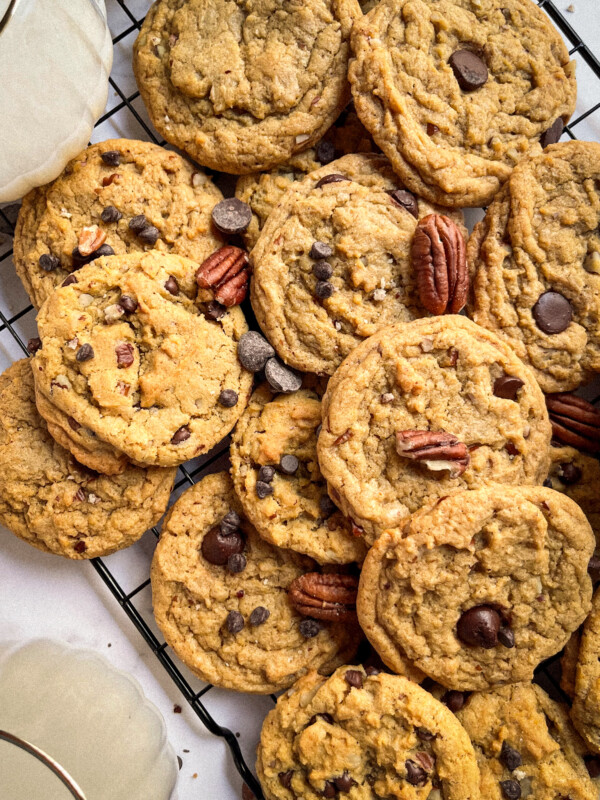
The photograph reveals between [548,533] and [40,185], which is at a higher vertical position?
[40,185]

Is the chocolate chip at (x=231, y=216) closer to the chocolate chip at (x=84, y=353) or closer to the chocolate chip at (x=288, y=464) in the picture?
the chocolate chip at (x=84, y=353)

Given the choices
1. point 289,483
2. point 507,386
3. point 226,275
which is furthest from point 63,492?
point 507,386

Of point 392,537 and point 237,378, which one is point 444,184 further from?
point 392,537

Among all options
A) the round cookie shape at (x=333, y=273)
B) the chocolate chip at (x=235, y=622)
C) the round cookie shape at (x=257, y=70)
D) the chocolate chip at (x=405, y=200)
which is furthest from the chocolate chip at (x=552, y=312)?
the chocolate chip at (x=235, y=622)

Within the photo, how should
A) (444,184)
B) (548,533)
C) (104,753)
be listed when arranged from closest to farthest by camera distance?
(104,753), (548,533), (444,184)

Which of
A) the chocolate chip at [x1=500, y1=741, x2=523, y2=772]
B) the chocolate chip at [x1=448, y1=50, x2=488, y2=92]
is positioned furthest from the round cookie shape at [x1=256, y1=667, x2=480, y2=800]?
the chocolate chip at [x1=448, y1=50, x2=488, y2=92]

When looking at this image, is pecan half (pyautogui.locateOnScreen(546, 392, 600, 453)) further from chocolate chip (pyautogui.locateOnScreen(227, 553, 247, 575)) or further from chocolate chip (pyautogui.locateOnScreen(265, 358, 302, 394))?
chocolate chip (pyautogui.locateOnScreen(227, 553, 247, 575))

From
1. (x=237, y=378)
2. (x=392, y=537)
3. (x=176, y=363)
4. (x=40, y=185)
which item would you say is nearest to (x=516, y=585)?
(x=392, y=537)

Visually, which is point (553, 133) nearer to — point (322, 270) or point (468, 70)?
point (468, 70)
